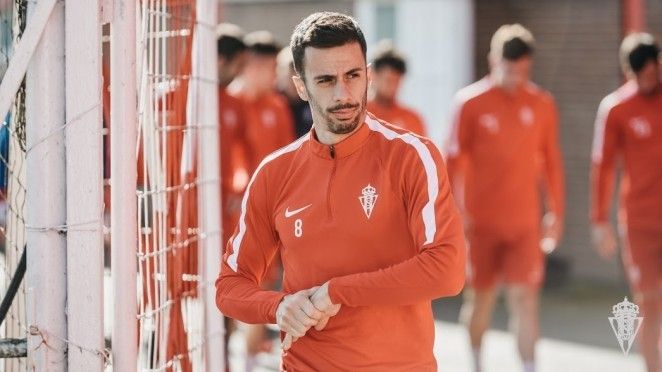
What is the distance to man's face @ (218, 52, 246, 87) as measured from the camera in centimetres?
785

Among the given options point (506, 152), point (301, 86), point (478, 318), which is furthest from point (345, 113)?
point (478, 318)

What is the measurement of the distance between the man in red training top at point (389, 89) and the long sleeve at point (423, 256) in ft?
16.3

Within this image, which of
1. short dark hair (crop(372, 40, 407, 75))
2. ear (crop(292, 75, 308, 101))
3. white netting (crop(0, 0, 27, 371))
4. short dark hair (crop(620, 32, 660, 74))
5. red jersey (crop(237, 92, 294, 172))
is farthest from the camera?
short dark hair (crop(372, 40, 407, 75))

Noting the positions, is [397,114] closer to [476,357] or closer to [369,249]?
[476,357]

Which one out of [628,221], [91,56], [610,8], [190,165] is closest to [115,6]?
[91,56]

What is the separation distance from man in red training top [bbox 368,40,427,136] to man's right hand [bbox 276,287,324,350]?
5092mm

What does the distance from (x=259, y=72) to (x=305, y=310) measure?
17.7 feet

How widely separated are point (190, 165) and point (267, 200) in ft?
5.00

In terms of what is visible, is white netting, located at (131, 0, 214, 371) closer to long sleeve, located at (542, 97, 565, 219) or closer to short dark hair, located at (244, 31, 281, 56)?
long sleeve, located at (542, 97, 565, 219)

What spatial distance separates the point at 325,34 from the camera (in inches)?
142

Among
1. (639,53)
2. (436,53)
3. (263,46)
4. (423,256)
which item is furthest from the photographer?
(436,53)

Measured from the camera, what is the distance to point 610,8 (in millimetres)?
11961

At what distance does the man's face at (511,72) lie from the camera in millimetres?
7906
